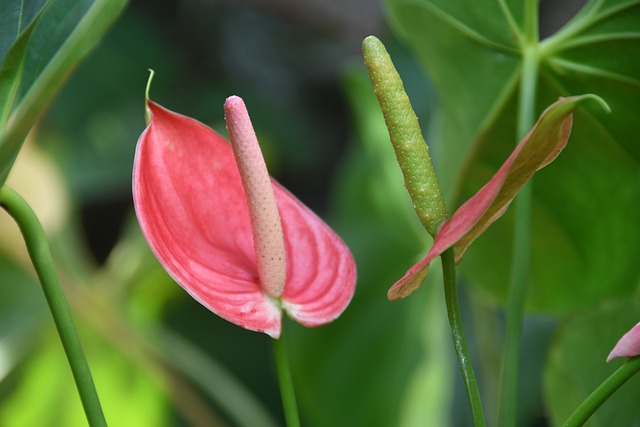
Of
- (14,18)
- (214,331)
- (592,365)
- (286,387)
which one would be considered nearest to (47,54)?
(14,18)

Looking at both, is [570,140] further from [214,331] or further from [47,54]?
[214,331]

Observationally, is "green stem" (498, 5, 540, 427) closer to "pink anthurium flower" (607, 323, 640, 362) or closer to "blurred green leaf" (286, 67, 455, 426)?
"pink anthurium flower" (607, 323, 640, 362)

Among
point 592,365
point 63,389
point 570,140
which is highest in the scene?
point 570,140

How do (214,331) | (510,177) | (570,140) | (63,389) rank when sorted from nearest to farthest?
(510,177) < (570,140) < (63,389) < (214,331)

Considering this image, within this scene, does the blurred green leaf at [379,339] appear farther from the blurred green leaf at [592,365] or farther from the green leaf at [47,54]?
the green leaf at [47,54]

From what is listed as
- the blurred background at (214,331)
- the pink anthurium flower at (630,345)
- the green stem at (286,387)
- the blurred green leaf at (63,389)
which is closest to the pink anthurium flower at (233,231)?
the green stem at (286,387)
